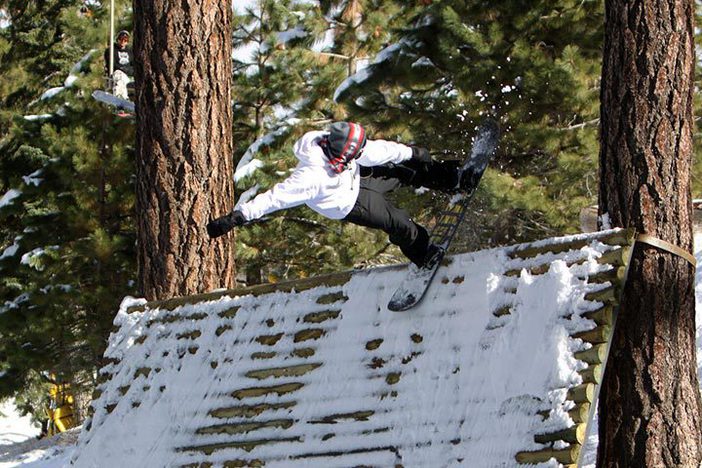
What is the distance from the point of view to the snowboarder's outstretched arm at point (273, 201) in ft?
17.9

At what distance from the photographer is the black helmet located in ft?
19.4

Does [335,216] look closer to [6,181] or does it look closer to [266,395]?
[266,395]

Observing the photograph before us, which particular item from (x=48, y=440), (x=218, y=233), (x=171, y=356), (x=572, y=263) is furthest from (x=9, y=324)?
(x=572, y=263)

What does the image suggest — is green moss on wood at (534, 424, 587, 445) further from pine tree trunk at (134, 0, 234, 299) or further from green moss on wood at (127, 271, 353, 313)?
pine tree trunk at (134, 0, 234, 299)

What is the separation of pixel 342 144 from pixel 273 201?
521 millimetres

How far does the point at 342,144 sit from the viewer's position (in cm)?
593

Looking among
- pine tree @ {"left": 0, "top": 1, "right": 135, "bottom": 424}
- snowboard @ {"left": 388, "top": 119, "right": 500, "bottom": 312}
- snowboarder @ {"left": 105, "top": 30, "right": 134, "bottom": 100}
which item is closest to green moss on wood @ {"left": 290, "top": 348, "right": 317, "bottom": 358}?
snowboard @ {"left": 388, "top": 119, "right": 500, "bottom": 312}

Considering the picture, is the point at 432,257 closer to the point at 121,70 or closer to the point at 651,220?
the point at 651,220

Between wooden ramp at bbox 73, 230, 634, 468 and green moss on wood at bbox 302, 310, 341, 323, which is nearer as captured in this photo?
wooden ramp at bbox 73, 230, 634, 468

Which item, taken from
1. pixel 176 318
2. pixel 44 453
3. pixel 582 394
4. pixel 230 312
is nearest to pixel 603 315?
pixel 582 394

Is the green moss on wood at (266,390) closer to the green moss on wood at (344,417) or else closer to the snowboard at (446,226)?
the green moss on wood at (344,417)

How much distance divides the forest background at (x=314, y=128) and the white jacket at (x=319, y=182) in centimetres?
727

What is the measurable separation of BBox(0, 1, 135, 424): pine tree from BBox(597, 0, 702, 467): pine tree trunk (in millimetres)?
12026

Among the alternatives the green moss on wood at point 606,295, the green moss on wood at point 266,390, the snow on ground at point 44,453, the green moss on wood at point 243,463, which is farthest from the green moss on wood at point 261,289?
the snow on ground at point 44,453
